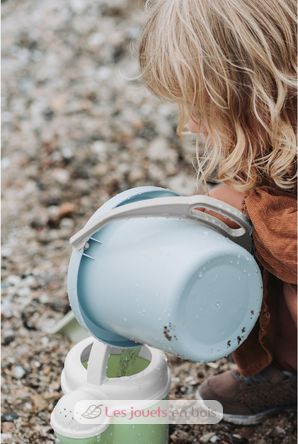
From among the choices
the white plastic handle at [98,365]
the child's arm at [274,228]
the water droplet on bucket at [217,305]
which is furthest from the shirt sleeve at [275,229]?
the white plastic handle at [98,365]

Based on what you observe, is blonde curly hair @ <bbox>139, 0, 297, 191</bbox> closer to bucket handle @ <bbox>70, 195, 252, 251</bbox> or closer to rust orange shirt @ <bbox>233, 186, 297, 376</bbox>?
rust orange shirt @ <bbox>233, 186, 297, 376</bbox>

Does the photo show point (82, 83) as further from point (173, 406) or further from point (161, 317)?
point (161, 317)

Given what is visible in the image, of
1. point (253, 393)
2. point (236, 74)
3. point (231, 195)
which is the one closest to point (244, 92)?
point (236, 74)

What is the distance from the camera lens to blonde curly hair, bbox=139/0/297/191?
1.31 m

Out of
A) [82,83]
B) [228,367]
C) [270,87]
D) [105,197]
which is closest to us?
[270,87]

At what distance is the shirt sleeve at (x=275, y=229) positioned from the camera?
1272mm

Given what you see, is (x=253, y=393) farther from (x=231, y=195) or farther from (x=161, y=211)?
(x=161, y=211)

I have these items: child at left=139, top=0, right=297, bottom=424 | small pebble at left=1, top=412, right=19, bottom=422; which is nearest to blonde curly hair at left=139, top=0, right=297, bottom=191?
child at left=139, top=0, right=297, bottom=424

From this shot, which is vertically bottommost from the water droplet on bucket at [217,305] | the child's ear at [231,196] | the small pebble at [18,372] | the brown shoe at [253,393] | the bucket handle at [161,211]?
the brown shoe at [253,393]

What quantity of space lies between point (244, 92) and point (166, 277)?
1.28 ft

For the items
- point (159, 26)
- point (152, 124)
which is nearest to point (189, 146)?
point (152, 124)

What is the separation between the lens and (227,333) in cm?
120

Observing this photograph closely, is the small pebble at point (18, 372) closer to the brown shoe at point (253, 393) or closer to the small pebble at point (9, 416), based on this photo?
the small pebble at point (9, 416)

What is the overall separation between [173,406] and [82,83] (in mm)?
1739
